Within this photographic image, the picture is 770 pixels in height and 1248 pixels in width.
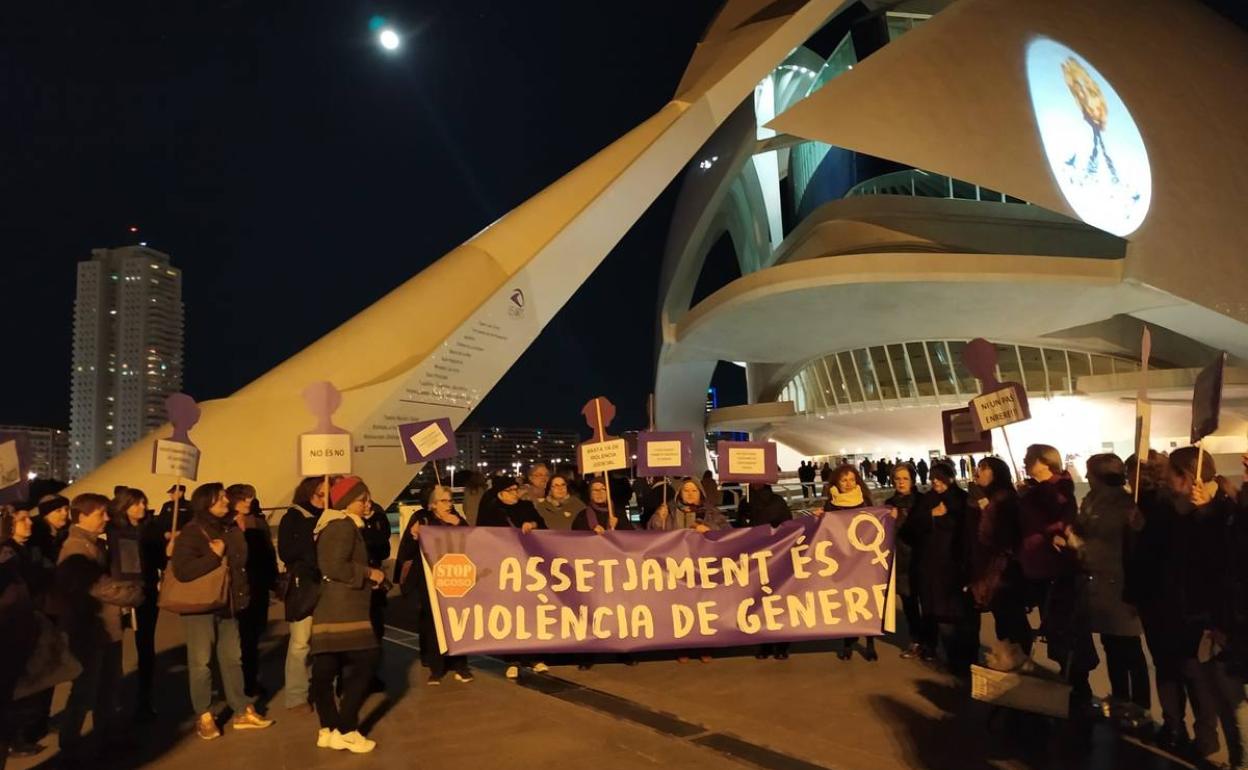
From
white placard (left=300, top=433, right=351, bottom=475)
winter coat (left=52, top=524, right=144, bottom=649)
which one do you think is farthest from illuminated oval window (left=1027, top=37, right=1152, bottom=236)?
winter coat (left=52, top=524, right=144, bottom=649)

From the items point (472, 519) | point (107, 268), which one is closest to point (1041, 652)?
point (472, 519)

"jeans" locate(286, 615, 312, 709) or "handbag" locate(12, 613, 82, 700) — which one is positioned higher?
"handbag" locate(12, 613, 82, 700)

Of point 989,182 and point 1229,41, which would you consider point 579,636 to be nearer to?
point 989,182

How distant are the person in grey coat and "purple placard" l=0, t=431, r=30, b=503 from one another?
621 centimetres

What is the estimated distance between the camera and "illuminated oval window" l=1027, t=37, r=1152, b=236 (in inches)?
722

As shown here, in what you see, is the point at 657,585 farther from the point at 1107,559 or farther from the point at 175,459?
the point at 175,459

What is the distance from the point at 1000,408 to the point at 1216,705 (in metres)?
2.43

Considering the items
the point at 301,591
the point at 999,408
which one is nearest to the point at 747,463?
the point at 999,408

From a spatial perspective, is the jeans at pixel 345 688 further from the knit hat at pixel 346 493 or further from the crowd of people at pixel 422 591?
the knit hat at pixel 346 493

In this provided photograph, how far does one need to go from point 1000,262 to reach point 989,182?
9.66ft

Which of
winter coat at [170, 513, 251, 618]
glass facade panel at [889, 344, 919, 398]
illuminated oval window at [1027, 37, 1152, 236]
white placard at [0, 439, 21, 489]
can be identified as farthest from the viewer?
glass facade panel at [889, 344, 919, 398]

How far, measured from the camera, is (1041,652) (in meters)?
6.50

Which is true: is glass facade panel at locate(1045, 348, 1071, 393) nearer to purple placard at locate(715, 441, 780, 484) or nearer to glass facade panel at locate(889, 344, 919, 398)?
glass facade panel at locate(889, 344, 919, 398)

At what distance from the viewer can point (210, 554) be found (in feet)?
15.3
